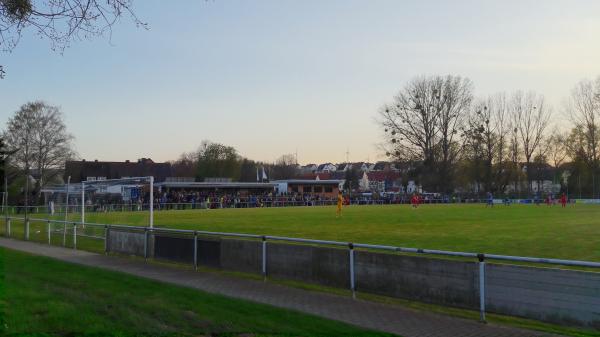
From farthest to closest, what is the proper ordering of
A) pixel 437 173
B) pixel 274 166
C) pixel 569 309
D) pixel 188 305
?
pixel 274 166 < pixel 437 173 < pixel 188 305 < pixel 569 309

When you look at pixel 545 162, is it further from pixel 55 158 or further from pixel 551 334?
pixel 551 334

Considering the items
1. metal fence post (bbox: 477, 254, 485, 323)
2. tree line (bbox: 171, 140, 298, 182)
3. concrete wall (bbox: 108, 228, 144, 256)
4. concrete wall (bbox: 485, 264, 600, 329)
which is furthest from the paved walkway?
tree line (bbox: 171, 140, 298, 182)

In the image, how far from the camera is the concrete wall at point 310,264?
1171cm

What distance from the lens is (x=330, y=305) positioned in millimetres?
10312

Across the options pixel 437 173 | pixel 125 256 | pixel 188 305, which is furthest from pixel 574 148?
pixel 188 305

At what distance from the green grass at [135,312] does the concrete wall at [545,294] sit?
2180mm

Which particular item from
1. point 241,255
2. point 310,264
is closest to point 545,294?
point 310,264

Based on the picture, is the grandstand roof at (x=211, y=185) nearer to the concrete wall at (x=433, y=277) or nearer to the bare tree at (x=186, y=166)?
the bare tree at (x=186, y=166)

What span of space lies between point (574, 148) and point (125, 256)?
82.1 m

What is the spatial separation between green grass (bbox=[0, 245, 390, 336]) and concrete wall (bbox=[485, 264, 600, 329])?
2180mm

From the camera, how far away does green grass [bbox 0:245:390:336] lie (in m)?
7.68

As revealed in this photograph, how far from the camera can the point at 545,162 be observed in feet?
313

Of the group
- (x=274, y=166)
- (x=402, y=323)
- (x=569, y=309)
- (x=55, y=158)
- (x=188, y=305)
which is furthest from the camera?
(x=274, y=166)

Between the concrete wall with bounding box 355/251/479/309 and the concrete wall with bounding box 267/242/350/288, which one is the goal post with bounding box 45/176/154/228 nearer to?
the concrete wall with bounding box 267/242/350/288
